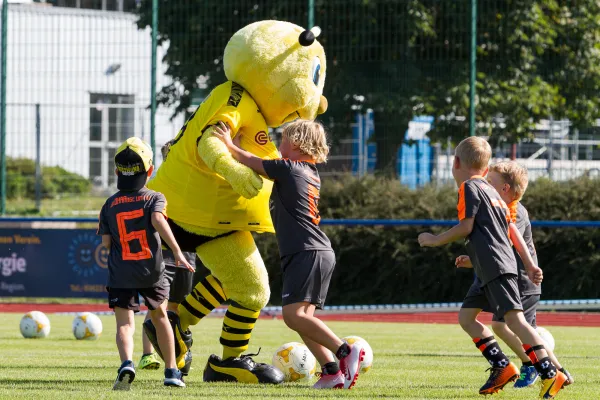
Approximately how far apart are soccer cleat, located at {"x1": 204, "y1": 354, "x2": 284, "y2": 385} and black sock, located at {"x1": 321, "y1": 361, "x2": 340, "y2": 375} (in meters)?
0.50

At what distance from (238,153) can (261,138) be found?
613mm

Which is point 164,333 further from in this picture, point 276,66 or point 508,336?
point 508,336

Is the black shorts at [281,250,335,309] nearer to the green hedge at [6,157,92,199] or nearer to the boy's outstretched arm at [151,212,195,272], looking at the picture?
the boy's outstretched arm at [151,212,195,272]

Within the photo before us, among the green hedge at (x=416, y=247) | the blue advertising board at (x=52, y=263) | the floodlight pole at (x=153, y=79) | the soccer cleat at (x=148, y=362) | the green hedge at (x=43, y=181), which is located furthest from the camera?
the green hedge at (x=43, y=181)

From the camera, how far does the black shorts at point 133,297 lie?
22.8 feet

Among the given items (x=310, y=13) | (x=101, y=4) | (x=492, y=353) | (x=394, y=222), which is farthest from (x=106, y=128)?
(x=492, y=353)

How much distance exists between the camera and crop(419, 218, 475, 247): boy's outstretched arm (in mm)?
6516

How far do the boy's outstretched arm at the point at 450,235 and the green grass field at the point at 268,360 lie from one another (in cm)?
89

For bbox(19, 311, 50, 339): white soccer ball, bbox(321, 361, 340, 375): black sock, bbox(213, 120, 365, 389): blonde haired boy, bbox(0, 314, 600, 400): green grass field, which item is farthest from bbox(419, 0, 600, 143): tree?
bbox(321, 361, 340, 375): black sock

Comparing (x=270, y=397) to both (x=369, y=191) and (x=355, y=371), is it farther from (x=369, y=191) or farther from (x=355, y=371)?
(x=369, y=191)

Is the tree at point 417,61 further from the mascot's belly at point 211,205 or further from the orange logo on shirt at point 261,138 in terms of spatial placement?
the mascot's belly at point 211,205

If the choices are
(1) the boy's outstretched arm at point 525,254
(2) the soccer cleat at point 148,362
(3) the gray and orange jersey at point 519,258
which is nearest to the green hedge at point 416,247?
(3) the gray and orange jersey at point 519,258

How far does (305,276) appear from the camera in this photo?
6.91 m

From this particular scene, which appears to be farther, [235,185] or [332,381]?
[235,185]
